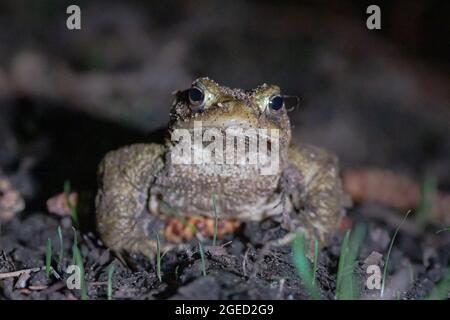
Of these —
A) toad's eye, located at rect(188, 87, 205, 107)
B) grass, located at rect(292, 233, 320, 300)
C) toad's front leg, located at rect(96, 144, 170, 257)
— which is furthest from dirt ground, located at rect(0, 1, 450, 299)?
toad's eye, located at rect(188, 87, 205, 107)

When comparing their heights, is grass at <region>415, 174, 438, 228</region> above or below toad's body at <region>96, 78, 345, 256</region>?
below

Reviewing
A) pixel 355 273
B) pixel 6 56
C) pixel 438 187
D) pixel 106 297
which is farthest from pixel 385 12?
pixel 106 297

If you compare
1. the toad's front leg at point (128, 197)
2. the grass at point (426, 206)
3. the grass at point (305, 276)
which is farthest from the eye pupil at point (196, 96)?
the grass at point (426, 206)

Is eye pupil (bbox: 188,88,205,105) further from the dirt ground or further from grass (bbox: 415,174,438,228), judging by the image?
grass (bbox: 415,174,438,228)

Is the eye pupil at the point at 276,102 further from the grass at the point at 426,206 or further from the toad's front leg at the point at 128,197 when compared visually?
the grass at the point at 426,206

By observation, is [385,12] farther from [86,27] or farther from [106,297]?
[106,297]

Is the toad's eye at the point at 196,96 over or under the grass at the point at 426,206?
over

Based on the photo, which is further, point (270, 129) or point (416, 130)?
point (416, 130)

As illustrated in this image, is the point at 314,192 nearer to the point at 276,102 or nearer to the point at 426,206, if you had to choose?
the point at 276,102
